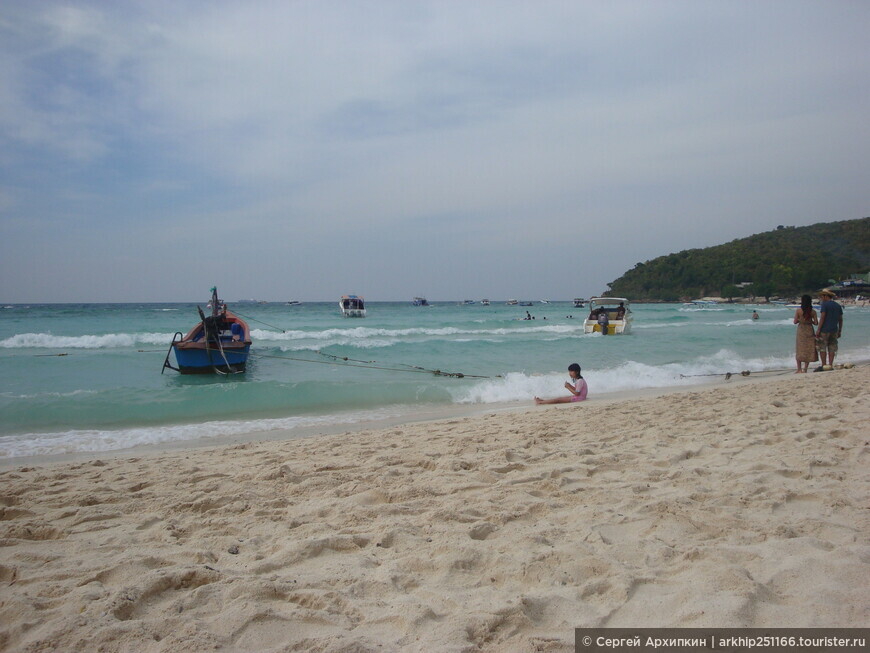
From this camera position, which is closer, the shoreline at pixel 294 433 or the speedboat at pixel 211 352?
the shoreline at pixel 294 433

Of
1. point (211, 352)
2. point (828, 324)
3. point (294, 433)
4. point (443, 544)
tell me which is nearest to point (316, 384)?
point (294, 433)

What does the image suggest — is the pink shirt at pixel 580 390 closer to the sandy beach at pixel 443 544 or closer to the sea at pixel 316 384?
the sea at pixel 316 384

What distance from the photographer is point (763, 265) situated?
9506 centimetres

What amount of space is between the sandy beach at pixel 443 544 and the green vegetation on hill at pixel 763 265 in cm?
10170

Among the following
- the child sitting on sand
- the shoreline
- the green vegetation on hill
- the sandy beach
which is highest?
the green vegetation on hill

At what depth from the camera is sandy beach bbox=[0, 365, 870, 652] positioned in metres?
2.35

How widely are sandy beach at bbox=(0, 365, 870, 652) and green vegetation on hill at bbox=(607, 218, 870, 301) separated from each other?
4004 inches

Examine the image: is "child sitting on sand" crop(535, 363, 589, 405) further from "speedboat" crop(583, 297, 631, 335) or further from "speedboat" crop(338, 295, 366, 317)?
"speedboat" crop(338, 295, 366, 317)

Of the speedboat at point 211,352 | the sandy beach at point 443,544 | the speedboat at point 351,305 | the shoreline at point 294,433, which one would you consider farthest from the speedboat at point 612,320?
the speedboat at point 351,305

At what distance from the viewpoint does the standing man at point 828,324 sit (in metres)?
11.5

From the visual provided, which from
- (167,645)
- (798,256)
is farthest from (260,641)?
(798,256)

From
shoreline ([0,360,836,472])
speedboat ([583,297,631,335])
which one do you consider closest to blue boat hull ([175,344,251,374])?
shoreline ([0,360,836,472])

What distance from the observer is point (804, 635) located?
2172mm

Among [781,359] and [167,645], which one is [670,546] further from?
[781,359]
